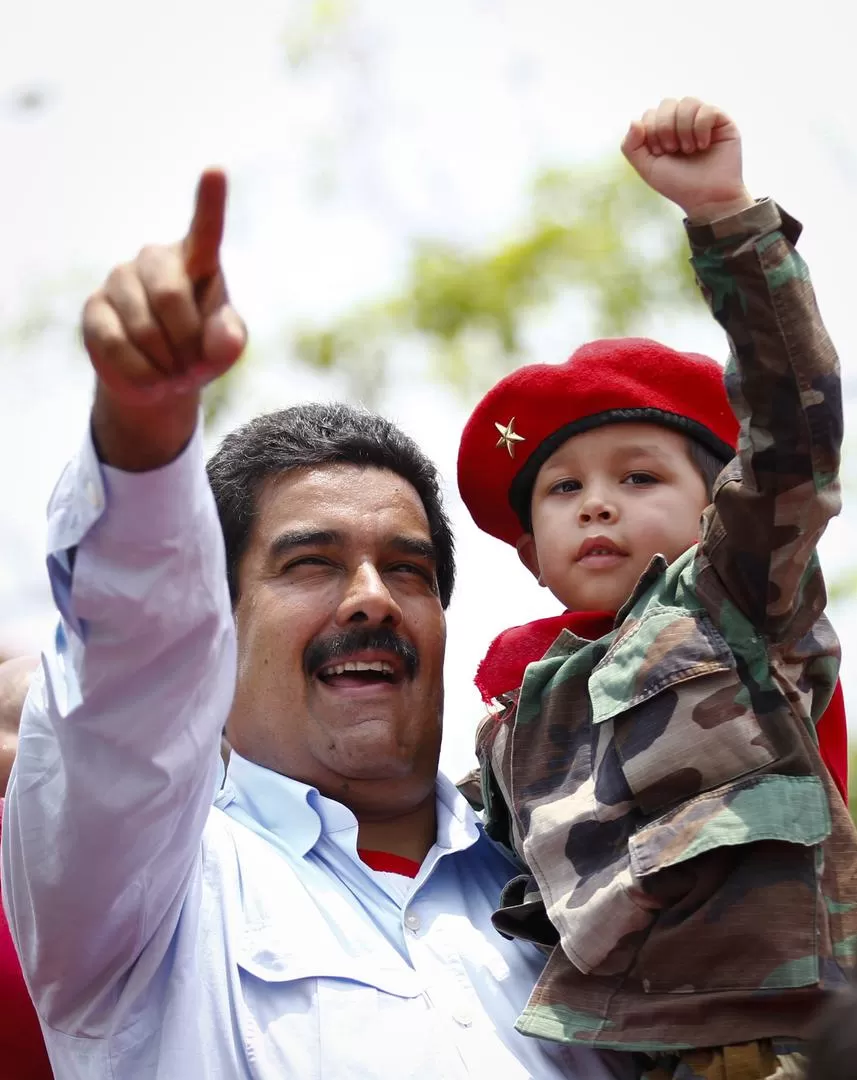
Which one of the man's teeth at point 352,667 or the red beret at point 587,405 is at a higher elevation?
the red beret at point 587,405

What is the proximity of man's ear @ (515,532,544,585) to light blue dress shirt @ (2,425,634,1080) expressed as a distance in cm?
58

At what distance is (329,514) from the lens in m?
3.49

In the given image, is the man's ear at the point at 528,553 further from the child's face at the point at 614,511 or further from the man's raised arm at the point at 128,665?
the man's raised arm at the point at 128,665

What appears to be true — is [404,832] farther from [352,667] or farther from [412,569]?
[412,569]

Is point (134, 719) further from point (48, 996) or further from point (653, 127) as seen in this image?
point (653, 127)

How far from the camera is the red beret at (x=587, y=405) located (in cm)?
294

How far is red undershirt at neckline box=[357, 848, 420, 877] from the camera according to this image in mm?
3201

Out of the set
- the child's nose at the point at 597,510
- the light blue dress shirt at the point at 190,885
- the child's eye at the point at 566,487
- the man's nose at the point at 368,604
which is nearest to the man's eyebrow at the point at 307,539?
the man's nose at the point at 368,604

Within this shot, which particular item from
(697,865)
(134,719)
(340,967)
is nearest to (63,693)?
(134,719)

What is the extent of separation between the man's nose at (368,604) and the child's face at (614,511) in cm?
47

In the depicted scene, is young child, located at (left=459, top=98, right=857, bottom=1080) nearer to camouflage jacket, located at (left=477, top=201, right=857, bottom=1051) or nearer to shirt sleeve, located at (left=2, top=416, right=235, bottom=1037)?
camouflage jacket, located at (left=477, top=201, right=857, bottom=1051)

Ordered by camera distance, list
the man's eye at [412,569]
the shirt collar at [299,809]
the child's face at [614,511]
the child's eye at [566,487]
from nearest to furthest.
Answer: the child's face at [614,511] → the child's eye at [566,487] → the shirt collar at [299,809] → the man's eye at [412,569]

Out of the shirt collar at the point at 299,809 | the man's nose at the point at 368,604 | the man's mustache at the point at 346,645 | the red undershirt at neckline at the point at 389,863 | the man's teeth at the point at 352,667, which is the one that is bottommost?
the red undershirt at neckline at the point at 389,863

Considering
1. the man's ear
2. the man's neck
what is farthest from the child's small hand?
the man's neck
